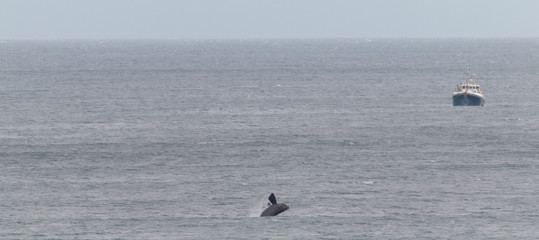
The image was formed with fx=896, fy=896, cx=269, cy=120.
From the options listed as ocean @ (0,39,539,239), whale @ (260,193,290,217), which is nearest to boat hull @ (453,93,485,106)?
ocean @ (0,39,539,239)

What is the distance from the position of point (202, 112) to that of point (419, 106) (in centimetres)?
3260

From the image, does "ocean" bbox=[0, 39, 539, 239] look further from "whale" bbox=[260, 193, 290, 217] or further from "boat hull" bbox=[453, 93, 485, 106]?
"boat hull" bbox=[453, 93, 485, 106]

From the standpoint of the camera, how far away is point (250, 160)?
8575cm

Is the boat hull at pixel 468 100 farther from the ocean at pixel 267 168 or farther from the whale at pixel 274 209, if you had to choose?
the whale at pixel 274 209

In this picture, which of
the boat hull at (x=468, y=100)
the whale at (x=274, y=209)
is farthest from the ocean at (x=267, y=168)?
the boat hull at (x=468, y=100)

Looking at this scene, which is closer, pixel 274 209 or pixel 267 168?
pixel 274 209

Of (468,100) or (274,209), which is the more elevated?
(468,100)

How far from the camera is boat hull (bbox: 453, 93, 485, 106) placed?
431 feet

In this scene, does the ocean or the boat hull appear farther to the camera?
the boat hull

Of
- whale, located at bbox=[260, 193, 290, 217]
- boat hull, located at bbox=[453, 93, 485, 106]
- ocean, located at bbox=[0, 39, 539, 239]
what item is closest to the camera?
ocean, located at bbox=[0, 39, 539, 239]

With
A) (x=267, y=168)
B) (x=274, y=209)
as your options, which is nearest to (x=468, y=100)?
(x=267, y=168)

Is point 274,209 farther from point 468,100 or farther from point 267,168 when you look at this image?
point 468,100

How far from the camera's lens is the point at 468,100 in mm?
131750

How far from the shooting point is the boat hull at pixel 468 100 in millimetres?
131500
